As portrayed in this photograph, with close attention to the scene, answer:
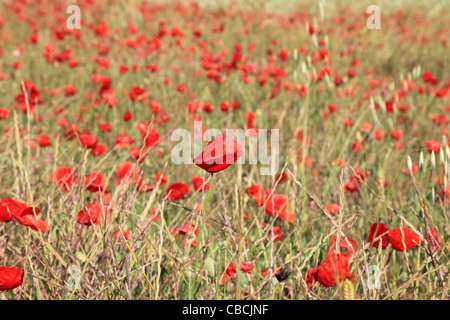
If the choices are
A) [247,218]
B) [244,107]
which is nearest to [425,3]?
[244,107]

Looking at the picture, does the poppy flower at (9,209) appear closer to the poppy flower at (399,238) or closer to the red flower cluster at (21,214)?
the red flower cluster at (21,214)

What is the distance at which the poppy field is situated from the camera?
905 mm

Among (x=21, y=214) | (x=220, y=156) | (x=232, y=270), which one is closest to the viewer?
(x=220, y=156)

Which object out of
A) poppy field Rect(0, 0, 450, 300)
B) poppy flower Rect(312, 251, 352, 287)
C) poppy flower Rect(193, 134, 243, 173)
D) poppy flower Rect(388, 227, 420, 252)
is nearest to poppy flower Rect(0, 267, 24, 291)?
poppy field Rect(0, 0, 450, 300)

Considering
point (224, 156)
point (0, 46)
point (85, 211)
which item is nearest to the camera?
point (224, 156)

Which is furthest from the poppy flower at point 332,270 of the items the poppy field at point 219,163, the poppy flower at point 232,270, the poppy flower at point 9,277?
the poppy flower at point 9,277

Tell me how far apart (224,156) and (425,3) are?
8258mm

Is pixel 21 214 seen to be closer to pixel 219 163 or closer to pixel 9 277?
pixel 9 277

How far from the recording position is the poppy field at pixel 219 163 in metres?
0.90

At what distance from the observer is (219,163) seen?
0.69 metres

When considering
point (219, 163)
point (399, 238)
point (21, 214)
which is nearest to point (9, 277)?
point (21, 214)

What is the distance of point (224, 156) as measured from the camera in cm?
68
